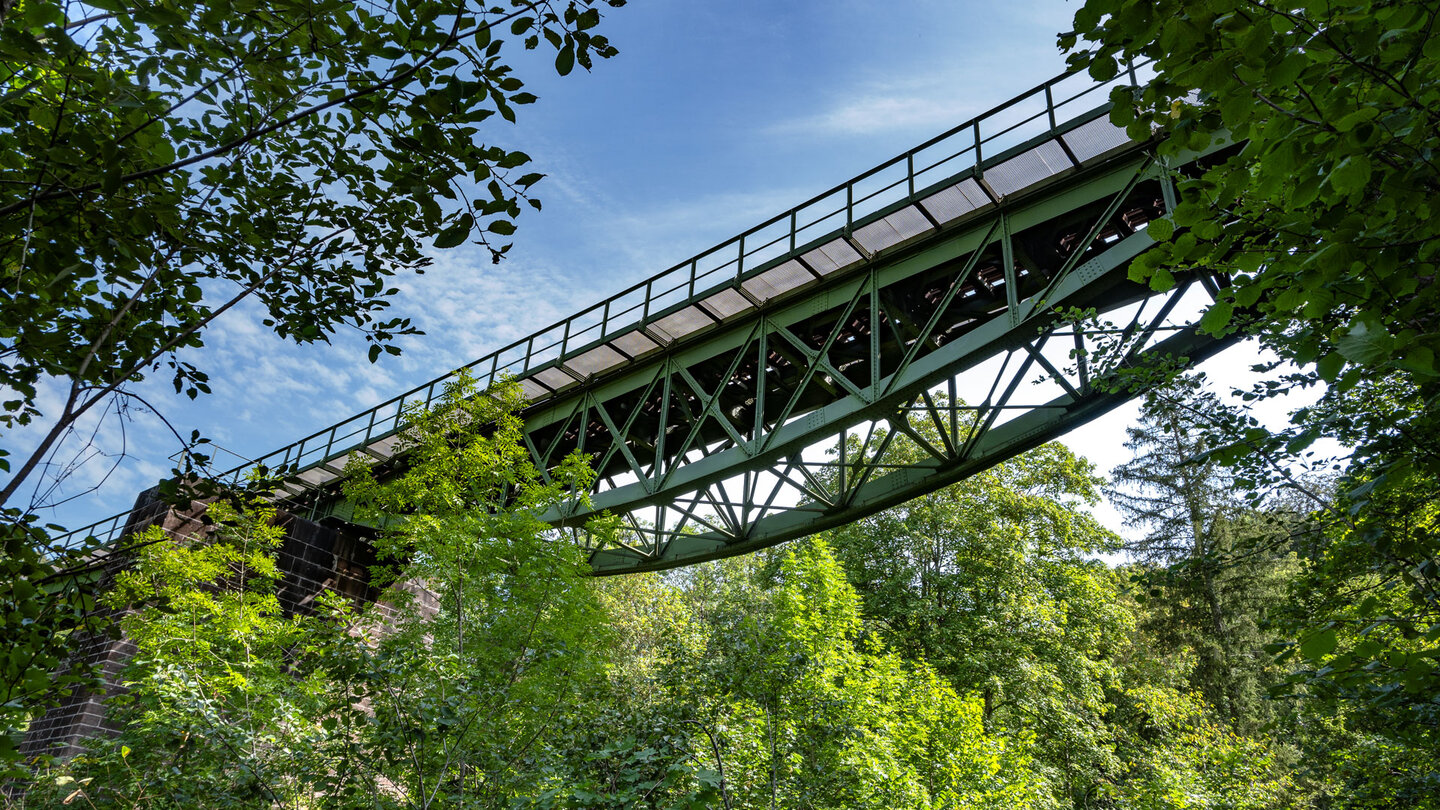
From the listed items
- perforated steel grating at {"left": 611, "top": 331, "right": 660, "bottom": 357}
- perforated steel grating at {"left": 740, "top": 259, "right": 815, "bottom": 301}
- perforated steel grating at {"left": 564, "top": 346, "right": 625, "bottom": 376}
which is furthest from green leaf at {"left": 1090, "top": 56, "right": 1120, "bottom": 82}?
perforated steel grating at {"left": 564, "top": 346, "right": 625, "bottom": 376}

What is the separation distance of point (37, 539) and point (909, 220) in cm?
855

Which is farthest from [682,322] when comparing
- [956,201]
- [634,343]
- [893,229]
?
[956,201]

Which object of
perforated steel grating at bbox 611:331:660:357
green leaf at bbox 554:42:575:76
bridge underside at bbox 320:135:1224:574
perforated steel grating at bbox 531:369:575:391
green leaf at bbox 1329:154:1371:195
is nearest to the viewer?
green leaf at bbox 1329:154:1371:195

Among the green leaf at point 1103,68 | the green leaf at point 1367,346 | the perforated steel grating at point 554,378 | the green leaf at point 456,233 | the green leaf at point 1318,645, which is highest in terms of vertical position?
the perforated steel grating at point 554,378

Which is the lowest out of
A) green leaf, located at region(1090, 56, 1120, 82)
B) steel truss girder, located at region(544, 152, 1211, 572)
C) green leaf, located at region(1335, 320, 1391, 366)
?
green leaf, located at region(1335, 320, 1391, 366)

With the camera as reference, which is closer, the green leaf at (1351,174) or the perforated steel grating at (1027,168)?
the green leaf at (1351,174)

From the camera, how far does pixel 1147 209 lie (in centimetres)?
902

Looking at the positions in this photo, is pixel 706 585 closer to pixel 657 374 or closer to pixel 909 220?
pixel 657 374

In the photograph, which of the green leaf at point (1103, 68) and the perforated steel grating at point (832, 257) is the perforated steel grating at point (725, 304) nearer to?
the perforated steel grating at point (832, 257)

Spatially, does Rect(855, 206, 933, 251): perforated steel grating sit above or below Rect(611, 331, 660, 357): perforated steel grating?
below

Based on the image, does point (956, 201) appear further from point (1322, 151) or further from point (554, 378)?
point (1322, 151)

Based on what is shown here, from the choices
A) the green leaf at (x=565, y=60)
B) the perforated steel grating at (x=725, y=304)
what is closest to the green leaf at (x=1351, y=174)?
the green leaf at (x=565, y=60)

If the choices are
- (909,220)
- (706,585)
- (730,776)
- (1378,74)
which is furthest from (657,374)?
(706,585)

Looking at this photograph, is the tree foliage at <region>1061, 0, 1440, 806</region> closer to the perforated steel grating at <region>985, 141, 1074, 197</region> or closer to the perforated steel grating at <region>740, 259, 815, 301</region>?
the perforated steel grating at <region>985, 141, 1074, 197</region>
